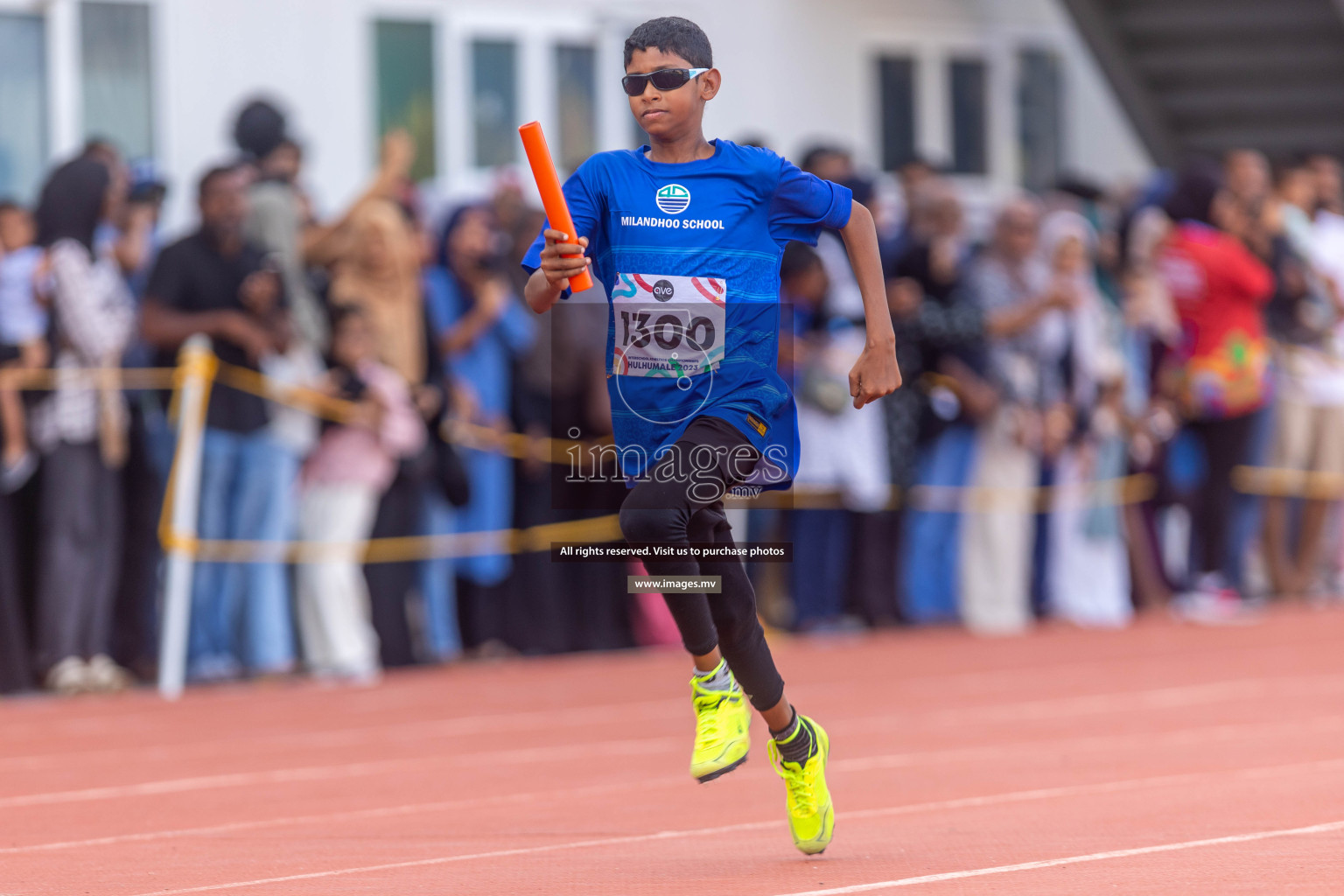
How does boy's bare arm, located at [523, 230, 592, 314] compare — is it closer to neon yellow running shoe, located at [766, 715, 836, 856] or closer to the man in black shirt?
neon yellow running shoe, located at [766, 715, 836, 856]

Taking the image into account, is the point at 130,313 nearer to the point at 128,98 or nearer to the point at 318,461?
the point at 318,461

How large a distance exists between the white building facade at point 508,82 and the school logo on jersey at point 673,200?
9.42 metres

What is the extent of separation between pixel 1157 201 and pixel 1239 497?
7.45ft

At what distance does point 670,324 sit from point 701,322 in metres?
0.08

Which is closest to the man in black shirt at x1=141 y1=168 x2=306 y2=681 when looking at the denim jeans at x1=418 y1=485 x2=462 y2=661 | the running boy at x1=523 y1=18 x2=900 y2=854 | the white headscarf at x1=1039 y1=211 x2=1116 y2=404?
the denim jeans at x1=418 y1=485 x2=462 y2=661

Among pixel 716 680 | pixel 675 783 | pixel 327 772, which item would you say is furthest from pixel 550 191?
pixel 327 772

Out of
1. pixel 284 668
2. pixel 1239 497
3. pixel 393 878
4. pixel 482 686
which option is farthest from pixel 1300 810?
pixel 1239 497

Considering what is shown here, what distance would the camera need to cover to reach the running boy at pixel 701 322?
215 inches

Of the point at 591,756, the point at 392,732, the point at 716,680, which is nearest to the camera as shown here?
the point at 716,680

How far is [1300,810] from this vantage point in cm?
640

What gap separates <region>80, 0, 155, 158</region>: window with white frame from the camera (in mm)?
15492

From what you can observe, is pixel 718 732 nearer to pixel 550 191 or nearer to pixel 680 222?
pixel 680 222

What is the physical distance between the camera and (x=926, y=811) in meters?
6.71

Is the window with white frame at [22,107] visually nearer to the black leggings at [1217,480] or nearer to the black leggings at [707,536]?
the black leggings at [1217,480]
